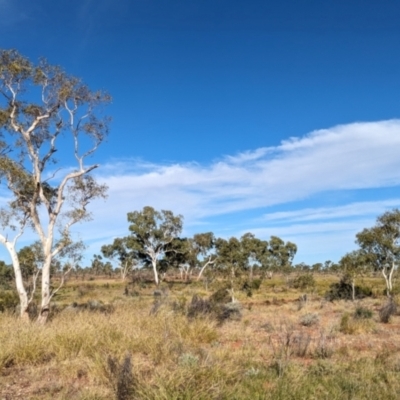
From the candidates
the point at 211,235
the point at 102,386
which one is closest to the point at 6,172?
the point at 102,386

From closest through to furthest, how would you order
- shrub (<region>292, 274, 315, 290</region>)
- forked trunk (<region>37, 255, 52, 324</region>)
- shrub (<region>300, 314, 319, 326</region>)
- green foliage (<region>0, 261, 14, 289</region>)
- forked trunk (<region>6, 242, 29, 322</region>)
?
forked trunk (<region>37, 255, 52, 324</region>) < forked trunk (<region>6, 242, 29, 322</region>) < shrub (<region>300, 314, 319, 326</region>) < shrub (<region>292, 274, 315, 290</region>) < green foliage (<region>0, 261, 14, 289</region>)

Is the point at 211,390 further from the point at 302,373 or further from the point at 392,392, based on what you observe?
the point at 392,392

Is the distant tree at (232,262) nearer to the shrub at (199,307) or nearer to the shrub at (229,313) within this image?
the shrub at (229,313)

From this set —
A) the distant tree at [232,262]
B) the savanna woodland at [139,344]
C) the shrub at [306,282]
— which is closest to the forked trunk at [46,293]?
the savanna woodland at [139,344]

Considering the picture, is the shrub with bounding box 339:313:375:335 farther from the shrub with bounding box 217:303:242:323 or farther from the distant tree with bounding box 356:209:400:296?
the distant tree with bounding box 356:209:400:296

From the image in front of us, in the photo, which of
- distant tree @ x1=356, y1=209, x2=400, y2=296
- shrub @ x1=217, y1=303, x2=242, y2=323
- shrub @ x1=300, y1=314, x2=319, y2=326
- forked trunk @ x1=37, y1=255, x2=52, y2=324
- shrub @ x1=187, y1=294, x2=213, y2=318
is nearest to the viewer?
forked trunk @ x1=37, y1=255, x2=52, y2=324

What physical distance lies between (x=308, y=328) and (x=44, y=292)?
10.1 metres

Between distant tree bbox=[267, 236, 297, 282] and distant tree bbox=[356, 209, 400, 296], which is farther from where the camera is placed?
distant tree bbox=[267, 236, 297, 282]

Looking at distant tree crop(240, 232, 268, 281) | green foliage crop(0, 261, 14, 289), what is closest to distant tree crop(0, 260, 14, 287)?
green foliage crop(0, 261, 14, 289)

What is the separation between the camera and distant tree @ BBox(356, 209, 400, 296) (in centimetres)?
3312

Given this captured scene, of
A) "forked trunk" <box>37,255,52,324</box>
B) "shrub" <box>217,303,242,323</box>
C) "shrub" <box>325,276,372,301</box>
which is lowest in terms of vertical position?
"shrub" <box>325,276,372,301</box>

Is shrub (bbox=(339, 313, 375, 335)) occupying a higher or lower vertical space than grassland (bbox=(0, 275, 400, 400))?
lower

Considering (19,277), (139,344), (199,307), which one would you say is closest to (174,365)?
(139,344)

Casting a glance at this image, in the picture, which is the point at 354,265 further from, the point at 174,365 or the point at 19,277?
the point at 174,365
